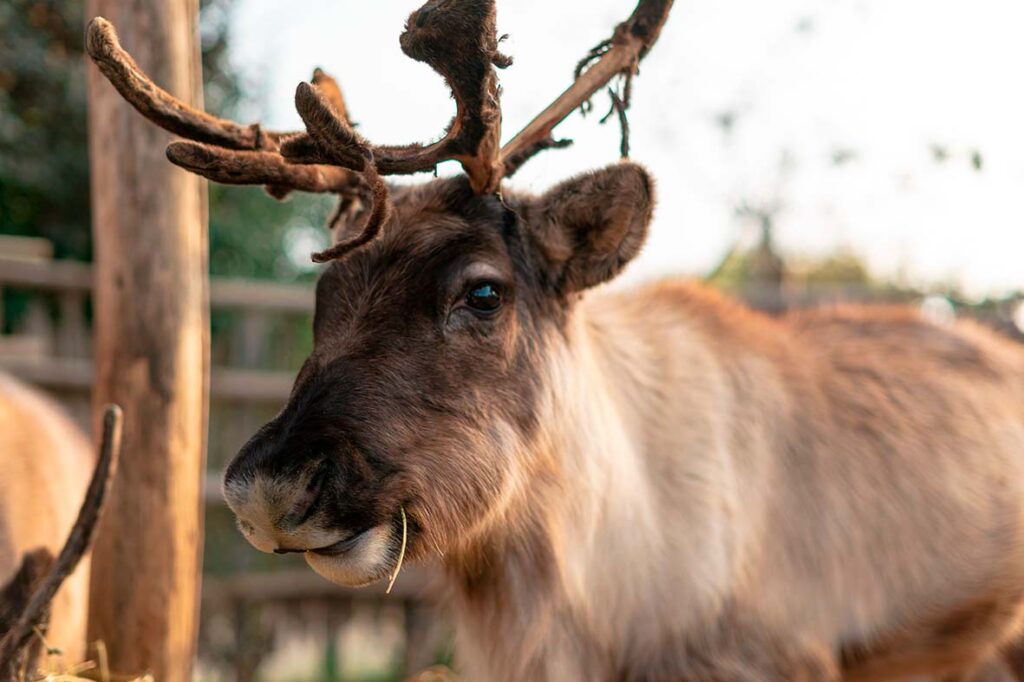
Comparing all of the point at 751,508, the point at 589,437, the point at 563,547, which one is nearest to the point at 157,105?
the point at 589,437

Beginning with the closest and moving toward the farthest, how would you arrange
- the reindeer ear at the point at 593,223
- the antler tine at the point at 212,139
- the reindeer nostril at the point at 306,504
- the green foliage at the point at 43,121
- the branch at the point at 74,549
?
the reindeer nostril at the point at 306,504 → the antler tine at the point at 212,139 → the branch at the point at 74,549 → the reindeer ear at the point at 593,223 → the green foliage at the point at 43,121

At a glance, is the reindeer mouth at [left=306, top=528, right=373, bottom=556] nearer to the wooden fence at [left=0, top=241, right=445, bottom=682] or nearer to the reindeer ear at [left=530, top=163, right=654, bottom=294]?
the reindeer ear at [left=530, top=163, right=654, bottom=294]

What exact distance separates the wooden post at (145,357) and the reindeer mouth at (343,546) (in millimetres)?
1539

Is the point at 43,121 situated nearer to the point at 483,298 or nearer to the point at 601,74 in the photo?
the point at 601,74

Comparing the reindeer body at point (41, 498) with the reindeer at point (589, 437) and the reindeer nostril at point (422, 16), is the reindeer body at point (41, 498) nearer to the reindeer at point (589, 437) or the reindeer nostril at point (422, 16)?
the reindeer at point (589, 437)

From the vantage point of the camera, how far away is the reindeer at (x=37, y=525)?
3.01 meters

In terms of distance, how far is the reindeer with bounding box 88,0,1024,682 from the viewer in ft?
8.39

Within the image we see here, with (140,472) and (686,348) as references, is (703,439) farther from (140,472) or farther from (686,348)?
(140,472)

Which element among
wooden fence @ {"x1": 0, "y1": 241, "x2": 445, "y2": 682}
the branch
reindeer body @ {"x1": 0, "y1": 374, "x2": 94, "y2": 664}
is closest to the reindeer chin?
the branch

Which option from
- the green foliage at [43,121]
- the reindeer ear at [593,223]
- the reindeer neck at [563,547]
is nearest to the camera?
the reindeer ear at [593,223]

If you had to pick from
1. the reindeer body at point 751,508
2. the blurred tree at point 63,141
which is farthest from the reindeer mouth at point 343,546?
the blurred tree at point 63,141

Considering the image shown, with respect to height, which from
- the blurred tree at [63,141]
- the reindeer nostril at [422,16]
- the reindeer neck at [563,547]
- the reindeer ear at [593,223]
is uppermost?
the blurred tree at [63,141]

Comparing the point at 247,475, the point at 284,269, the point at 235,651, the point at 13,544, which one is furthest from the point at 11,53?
the point at 247,475

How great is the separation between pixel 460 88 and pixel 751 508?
1846mm
